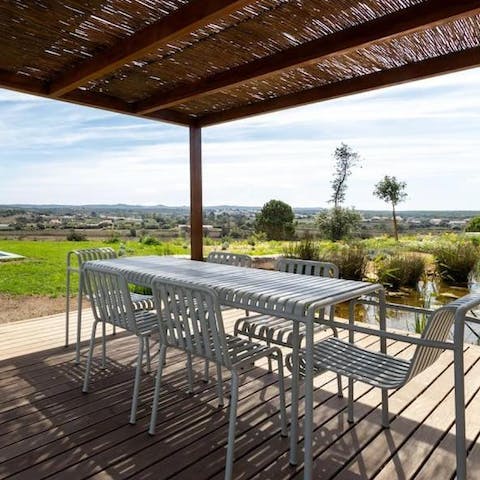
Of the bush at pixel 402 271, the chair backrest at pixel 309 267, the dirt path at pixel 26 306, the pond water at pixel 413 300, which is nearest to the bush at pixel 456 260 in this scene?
the pond water at pixel 413 300

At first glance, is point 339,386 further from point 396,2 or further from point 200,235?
point 200,235

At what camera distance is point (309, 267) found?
9.98ft

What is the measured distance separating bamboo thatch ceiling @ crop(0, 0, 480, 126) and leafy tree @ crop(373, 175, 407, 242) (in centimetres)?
233

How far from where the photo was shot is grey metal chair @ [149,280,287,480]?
70.8 inches

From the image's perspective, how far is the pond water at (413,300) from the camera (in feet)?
15.6

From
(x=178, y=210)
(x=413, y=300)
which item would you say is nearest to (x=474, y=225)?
(x=413, y=300)

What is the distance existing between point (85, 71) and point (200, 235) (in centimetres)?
238

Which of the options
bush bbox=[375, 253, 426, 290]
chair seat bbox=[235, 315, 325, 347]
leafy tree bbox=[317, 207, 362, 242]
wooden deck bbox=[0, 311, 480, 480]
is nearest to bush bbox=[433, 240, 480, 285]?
bush bbox=[375, 253, 426, 290]

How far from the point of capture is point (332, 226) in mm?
5836

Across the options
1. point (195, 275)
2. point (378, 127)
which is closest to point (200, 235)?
point (195, 275)

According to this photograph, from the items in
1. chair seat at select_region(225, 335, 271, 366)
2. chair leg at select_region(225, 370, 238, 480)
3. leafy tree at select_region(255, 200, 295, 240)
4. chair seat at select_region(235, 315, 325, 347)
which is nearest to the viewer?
chair leg at select_region(225, 370, 238, 480)

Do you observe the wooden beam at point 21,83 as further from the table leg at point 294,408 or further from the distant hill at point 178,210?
the table leg at point 294,408

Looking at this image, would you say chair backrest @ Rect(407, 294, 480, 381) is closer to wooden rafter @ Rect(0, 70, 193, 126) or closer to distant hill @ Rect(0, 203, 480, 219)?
distant hill @ Rect(0, 203, 480, 219)

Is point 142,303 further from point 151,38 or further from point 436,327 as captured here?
point 436,327
